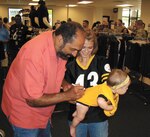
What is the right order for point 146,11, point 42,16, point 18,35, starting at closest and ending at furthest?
point 42,16, point 18,35, point 146,11

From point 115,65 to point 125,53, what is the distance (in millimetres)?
452

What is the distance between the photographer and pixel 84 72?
190cm

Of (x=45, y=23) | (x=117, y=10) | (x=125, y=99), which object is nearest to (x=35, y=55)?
(x=45, y=23)

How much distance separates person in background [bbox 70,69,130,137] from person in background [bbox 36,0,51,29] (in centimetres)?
254

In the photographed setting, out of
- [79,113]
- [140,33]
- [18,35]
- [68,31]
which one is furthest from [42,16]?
[140,33]

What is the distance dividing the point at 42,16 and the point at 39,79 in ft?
9.15

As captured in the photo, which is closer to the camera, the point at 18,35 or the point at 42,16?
the point at 42,16

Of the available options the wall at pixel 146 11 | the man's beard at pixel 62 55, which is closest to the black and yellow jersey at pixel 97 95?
the man's beard at pixel 62 55

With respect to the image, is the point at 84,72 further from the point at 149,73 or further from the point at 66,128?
the point at 149,73

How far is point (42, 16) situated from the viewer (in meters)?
4.15

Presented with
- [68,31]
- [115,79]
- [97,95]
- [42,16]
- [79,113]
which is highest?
[42,16]

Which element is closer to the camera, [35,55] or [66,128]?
[35,55]

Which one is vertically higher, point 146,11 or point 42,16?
point 146,11

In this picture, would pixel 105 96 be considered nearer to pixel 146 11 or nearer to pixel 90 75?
pixel 90 75
